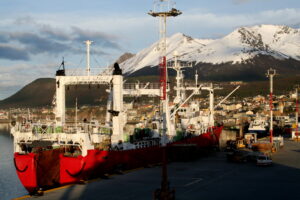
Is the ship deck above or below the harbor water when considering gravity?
above

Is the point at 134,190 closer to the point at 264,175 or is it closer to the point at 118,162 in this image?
the point at 118,162

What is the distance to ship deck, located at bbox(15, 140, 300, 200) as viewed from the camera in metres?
27.9

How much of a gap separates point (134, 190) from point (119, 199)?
110 inches

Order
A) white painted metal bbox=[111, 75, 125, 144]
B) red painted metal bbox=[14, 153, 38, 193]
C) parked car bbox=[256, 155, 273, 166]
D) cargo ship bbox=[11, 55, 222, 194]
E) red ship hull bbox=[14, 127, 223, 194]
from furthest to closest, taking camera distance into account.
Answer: parked car bbox=[256, 155, 273, 166]
white painted metal bbox=[111, 75, 125, 144]
cargo ship bbox=[11, 55, 222, 194]
red ship hull bbox=[14, 127, 223, 194]
red painted metal bbox=[14, 153, 38, 193]

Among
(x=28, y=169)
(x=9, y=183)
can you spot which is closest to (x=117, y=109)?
(x=28, y=169)

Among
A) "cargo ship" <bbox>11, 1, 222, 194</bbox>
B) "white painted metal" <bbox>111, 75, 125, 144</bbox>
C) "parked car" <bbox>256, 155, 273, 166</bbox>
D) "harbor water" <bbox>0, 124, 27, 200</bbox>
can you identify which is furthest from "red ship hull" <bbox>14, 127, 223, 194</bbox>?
"parked car" <bbox>256, 155, 273, 166</bbox>

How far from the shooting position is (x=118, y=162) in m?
36.8

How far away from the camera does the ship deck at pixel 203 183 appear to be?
27922 millimetres

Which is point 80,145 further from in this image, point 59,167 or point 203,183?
point 203,183

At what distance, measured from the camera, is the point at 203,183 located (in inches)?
1249

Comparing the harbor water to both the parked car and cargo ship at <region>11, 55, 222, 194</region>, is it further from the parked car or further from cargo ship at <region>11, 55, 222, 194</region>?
the parked car

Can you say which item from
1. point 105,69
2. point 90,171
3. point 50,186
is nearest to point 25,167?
point 50,186

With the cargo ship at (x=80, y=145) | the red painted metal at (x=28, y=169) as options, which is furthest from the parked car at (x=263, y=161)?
the red painted metal at (x=28, y=169)

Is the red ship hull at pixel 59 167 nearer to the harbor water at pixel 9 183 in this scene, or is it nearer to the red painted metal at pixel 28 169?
the red painted metal at pixel 28 169
